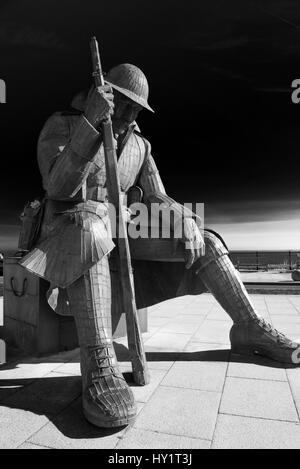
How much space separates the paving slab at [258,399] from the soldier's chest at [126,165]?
1929 millimetres

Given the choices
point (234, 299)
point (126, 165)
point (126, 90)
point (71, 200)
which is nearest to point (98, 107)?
point (126, 90)

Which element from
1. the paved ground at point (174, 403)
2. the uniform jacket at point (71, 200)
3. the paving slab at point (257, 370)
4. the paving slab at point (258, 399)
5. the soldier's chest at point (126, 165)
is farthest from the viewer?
the soldier's chest at point (126, 165)

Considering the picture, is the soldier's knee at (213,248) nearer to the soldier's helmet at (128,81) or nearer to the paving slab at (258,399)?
the paving slab at (258,399)

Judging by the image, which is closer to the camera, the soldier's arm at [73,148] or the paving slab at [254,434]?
the paving slab at [254,434]

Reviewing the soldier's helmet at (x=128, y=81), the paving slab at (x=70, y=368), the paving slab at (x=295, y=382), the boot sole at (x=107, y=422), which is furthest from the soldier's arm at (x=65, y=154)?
the paving slab at (x=295, y=382)

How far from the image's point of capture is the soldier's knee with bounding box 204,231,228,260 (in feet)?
11.4

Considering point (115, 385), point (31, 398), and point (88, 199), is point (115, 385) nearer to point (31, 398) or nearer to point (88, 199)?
point (31, 398)

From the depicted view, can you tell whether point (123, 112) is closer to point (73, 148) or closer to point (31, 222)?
point (73, 148)

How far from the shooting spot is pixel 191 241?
3248 millimetres

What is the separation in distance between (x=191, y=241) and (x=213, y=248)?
327 mm

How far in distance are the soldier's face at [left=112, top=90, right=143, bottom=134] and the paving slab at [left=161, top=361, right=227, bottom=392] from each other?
2.10m

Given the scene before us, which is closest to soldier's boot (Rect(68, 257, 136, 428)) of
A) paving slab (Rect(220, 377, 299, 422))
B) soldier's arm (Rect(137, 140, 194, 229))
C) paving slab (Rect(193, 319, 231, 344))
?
paving slab (Rect(220, 377, 299, 422))

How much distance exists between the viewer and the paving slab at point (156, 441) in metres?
1.92

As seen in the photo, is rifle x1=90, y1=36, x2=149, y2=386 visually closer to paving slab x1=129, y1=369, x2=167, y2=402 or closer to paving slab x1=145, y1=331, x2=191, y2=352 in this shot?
paving slab x1=129, y1=369, x2=167, y2=402
